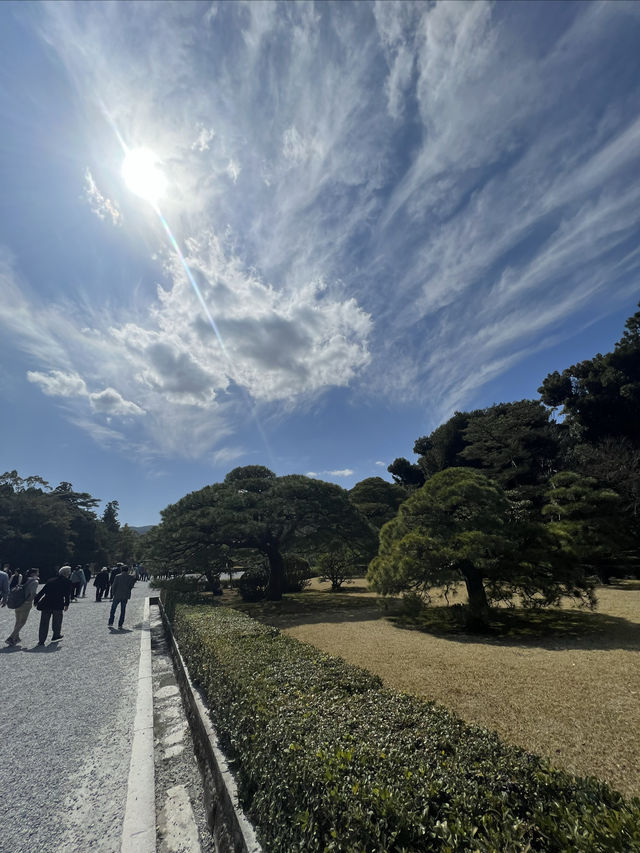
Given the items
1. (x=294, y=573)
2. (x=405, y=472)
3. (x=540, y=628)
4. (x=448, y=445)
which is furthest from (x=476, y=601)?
(x=405, y=472)

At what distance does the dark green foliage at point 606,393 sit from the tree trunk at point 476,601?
55.5 ft

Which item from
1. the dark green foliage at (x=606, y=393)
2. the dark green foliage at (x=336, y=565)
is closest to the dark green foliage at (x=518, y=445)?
the dark green foliage at (x=606, y=393)

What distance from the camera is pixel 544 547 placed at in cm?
814

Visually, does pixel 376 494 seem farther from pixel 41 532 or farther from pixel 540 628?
pixel 41 532

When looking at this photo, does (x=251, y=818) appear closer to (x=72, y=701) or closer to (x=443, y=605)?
(x=72, y=701)

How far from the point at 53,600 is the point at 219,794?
7.56 m

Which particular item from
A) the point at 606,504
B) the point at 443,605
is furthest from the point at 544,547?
the point at 606,504

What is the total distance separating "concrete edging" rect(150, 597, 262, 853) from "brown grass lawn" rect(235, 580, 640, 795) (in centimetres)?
263

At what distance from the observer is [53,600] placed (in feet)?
26.5

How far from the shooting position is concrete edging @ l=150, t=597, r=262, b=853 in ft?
7.41

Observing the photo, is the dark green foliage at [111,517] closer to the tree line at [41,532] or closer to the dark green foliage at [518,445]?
the tree line at [41,532]

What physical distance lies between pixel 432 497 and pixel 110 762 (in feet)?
24.6

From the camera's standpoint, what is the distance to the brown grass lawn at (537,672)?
355cm

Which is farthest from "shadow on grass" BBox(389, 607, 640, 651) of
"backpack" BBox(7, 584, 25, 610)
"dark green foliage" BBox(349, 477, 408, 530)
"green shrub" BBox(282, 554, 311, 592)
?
"dark green foliage" BBox(349, 477, 408, 530)
